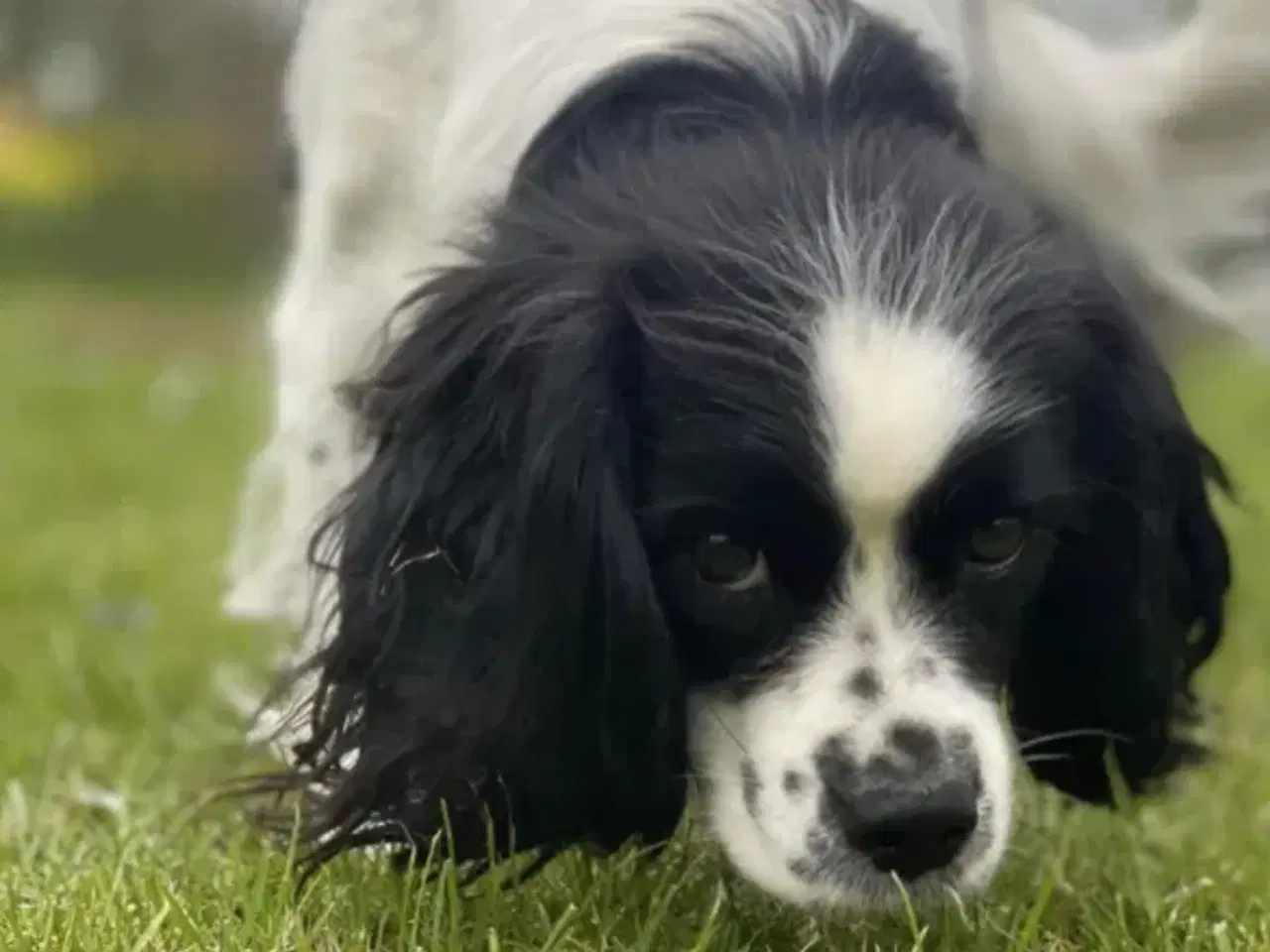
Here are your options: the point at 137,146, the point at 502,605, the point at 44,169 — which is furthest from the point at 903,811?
the point at 137,146

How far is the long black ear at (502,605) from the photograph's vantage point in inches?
78.4

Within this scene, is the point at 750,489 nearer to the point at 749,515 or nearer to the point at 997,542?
the point at 749,515

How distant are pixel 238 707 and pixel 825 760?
74.0 inches

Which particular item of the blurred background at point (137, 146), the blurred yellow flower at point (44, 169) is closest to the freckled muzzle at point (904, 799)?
the blurred background at point (137, 146)

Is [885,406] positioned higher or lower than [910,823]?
higher

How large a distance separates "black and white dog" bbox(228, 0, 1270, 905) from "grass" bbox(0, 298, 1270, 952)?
3.8 inches

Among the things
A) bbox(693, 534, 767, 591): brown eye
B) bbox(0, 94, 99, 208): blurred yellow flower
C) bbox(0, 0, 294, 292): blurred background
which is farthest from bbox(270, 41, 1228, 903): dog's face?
bbox(0, 94, 99, 208): blurred yellow flower

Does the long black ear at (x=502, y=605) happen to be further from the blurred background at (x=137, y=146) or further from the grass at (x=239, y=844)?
the blurred background at (x=137, y=146)

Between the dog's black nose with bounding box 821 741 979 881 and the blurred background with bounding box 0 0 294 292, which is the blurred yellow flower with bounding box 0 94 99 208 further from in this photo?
the dog's black nose with bounding box 821 741 979 881

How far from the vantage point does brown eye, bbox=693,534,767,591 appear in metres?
1.91

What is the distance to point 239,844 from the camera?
2.31m

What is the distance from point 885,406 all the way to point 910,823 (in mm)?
414

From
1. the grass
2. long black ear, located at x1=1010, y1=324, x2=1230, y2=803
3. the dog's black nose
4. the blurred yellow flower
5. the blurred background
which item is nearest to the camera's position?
the dog's black nose

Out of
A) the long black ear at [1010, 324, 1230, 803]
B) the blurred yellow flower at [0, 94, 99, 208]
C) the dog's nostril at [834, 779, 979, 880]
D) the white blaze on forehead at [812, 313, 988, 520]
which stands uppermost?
the blurred yellow flower at [0, 94, 99, 208]
